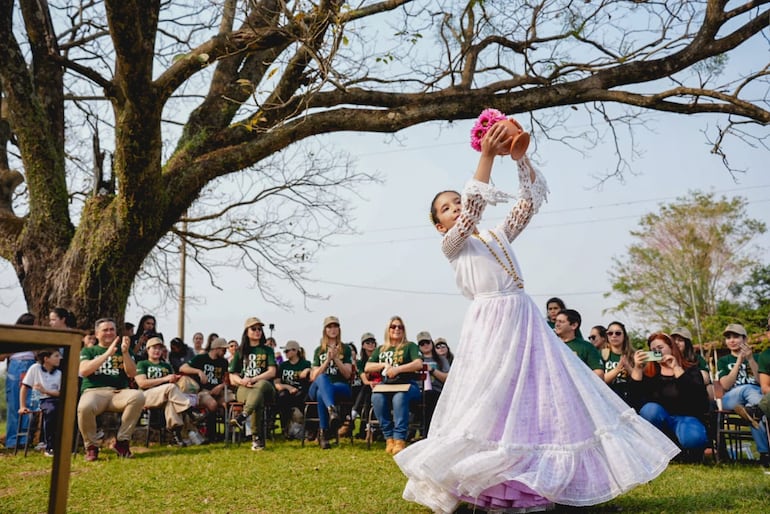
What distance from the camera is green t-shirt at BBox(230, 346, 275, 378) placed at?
36.6 ft

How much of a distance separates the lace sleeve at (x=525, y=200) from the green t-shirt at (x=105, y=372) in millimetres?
6522

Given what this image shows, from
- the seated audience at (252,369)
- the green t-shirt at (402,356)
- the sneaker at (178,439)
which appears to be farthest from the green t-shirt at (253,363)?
the green t-shirt at (402,356)

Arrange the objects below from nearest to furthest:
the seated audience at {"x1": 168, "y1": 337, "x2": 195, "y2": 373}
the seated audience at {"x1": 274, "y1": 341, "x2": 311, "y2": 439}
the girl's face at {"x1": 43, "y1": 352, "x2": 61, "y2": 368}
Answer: the girl's face at {"x1": 43, "y1": 352, "x2": 61, "y2": 368} < the seated audience at {"x1": 274, "y1": 341, "x2": 311, "y2": 439} < the seated audience at {"x1": 168, "y1": 337, "x2": 195, "y2": 373}

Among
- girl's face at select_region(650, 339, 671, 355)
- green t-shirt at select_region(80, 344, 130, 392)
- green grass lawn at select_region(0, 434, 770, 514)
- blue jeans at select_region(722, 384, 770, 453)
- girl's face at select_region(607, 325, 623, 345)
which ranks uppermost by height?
girl's face at select_region(607, 325, 623, 345)

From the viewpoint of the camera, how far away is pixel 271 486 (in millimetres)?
7004

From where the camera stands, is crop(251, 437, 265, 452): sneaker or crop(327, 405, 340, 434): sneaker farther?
crop(327, 405, 340, 434): sneaker

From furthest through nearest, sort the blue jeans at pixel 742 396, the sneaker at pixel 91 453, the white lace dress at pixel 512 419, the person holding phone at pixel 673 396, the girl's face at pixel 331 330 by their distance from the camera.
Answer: the girl's face at pixel 331 330 < the sneaker at pixel 91 453 < the blue jeans at pixel 742 396 < the person holding phone at pixel 673 396 < the white lace dress at pixel 512 419

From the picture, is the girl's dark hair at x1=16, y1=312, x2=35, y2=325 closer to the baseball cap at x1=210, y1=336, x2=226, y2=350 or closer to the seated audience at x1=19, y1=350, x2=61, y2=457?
the seated audience at x1=19, y1=350, x2=61, y2=457

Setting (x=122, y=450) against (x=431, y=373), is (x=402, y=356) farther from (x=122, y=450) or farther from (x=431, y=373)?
(x=122, y=450)

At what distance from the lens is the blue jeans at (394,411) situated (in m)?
9.90

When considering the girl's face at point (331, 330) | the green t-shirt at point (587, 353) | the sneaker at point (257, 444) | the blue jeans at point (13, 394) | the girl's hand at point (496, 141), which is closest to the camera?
the girl's hand at point (496, 141)

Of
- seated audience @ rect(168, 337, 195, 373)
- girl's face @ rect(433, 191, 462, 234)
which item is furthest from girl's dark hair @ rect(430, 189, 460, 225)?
seated audience @ rect(168, 337, 195, 373)

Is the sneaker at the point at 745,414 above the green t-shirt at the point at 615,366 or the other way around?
the other way around

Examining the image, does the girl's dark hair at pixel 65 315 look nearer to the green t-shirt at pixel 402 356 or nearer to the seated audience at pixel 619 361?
the green t-shirt at pixel 402 356
